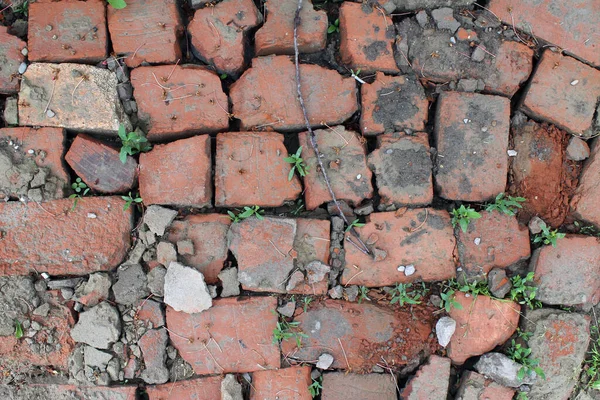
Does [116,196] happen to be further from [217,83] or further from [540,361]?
[540,361]

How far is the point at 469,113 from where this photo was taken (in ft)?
9.36

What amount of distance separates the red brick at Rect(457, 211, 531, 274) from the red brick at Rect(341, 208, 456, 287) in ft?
0.31

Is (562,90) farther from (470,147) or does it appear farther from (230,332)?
(230,332)

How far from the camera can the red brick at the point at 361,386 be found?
9.26 feet

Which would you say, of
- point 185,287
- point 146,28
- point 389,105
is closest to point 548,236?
point 389,105

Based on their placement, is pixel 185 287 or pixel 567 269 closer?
pixel 185 287

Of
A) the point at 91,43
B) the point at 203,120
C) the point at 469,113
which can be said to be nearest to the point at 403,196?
the point at 469,113

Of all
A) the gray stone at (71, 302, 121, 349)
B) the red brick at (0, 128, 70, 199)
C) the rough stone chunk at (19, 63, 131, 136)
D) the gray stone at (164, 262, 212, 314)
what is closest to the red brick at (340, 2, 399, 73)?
the rough stone chunk at (19, 63, 131, 136)

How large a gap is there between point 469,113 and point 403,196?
2.00 feet

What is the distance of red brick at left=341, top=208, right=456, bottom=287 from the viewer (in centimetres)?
279

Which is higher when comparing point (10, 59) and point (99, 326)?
point (10, 59)

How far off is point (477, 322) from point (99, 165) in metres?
2.29

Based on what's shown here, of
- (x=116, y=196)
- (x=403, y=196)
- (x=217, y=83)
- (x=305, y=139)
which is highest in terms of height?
(x=217, y=83)

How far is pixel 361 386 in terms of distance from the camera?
283 cm
